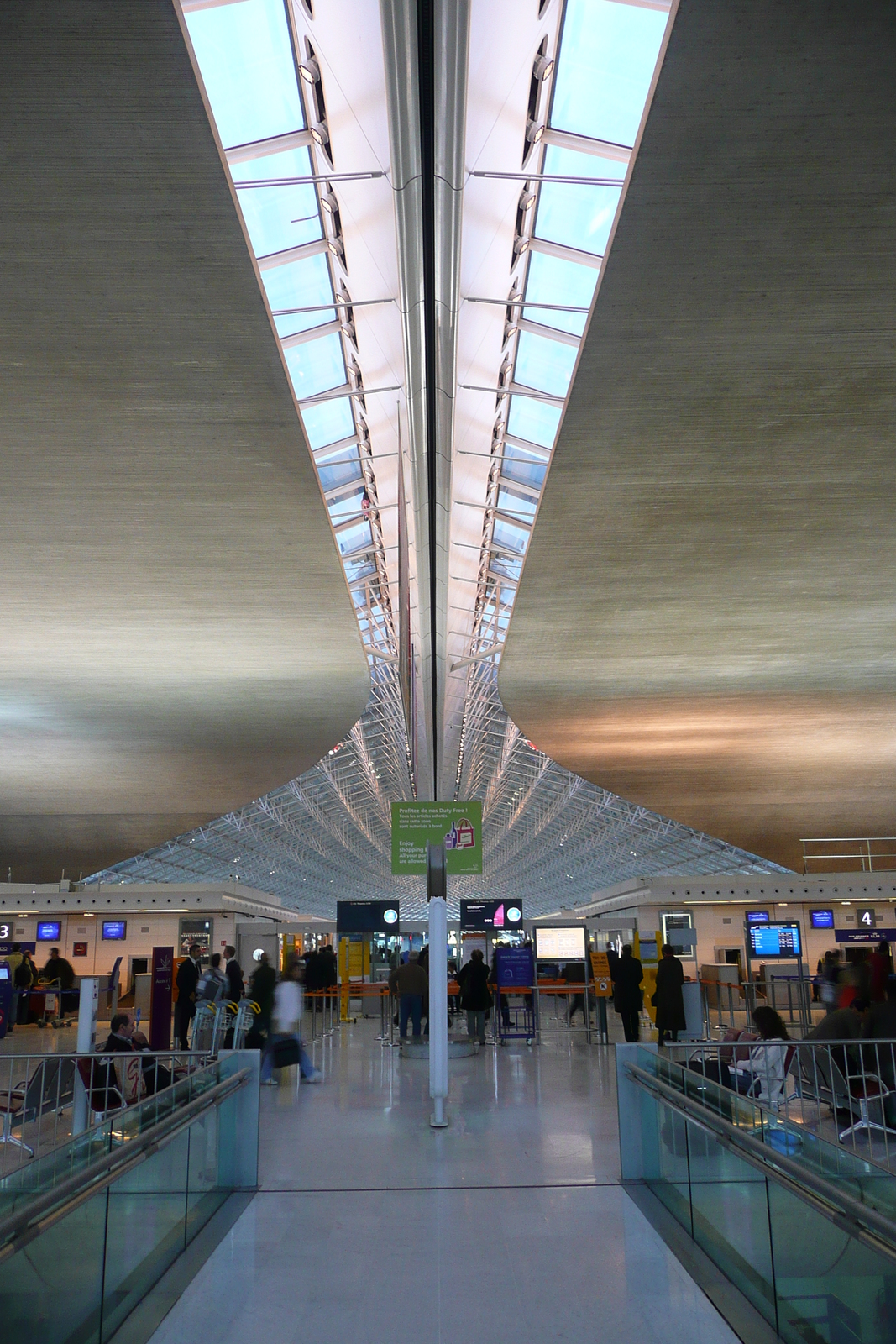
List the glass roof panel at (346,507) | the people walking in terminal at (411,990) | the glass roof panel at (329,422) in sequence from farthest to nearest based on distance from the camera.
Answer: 1. the people walking in terminal at (411,990)
2. the glass roof panel at (346,507)
3. the glass roof panel at (329,422)

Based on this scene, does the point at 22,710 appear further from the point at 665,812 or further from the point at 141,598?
the point at 665,812

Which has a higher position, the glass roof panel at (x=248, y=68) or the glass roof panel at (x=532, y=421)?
the glass roof panel at (x=532, y=421)

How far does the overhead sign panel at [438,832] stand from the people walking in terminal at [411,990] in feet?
6.12

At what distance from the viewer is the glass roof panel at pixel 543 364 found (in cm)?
1131

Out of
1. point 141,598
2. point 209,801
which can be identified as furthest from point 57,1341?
point 209,801

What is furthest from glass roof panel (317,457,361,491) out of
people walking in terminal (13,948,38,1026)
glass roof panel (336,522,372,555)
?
people walking in terminal (13,948,38,1026)

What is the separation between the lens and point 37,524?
1144 centimetres

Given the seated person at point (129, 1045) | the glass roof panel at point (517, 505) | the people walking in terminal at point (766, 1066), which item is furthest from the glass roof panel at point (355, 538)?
the people walking in terminal at point (766, 1066)

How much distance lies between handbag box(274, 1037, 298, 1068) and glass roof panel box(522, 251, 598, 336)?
9830 millimetres

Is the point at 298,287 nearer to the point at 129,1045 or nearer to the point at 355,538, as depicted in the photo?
the point at 129,1045

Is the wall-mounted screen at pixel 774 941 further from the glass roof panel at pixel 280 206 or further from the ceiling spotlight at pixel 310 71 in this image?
the ceiling spotlight at pixel 310 71

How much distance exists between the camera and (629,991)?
1645cm

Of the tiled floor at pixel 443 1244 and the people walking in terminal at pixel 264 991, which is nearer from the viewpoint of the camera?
the tiled floor at pixel 443 1244

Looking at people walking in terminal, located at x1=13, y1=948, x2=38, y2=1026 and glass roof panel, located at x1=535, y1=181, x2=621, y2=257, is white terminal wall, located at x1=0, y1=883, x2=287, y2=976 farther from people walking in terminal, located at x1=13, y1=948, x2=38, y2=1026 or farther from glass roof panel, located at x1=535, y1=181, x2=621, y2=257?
glass roof panel, located at x1=535, y1=181, x2=621, y2=257
